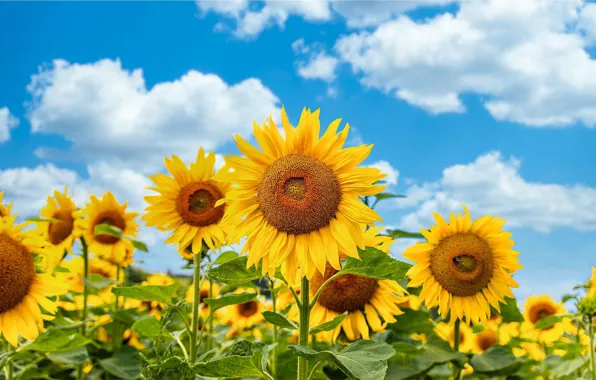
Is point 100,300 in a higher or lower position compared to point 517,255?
lower

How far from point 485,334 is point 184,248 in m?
3.67

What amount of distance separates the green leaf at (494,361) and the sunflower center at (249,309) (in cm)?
320

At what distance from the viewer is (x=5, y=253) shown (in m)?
3.65

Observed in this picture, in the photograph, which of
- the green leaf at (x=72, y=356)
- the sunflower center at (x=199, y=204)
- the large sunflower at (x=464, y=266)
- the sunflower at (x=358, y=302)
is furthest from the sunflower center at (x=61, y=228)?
the large sunflower at (x=464, y=266)

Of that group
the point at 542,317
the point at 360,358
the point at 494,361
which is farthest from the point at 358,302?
the point at 542,317

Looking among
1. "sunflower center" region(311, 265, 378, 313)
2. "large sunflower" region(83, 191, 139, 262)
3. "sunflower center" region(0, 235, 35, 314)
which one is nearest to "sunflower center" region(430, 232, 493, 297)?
"sunflower center" region(311, 265, 378, 313)

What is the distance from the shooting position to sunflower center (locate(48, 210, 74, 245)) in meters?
5.92

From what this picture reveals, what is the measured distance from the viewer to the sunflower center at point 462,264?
420 cm

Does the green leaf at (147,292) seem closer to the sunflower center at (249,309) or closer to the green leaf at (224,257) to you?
the green leaf at (224,257)

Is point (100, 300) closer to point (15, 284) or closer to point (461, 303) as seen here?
point (15, 284)

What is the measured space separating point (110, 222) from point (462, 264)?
11.5ft

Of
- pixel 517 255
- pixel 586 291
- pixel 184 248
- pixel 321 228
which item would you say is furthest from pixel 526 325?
pixel 321 228

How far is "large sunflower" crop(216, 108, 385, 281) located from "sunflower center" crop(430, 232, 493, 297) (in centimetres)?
167

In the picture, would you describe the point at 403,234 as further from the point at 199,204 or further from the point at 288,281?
the point at 288,281
